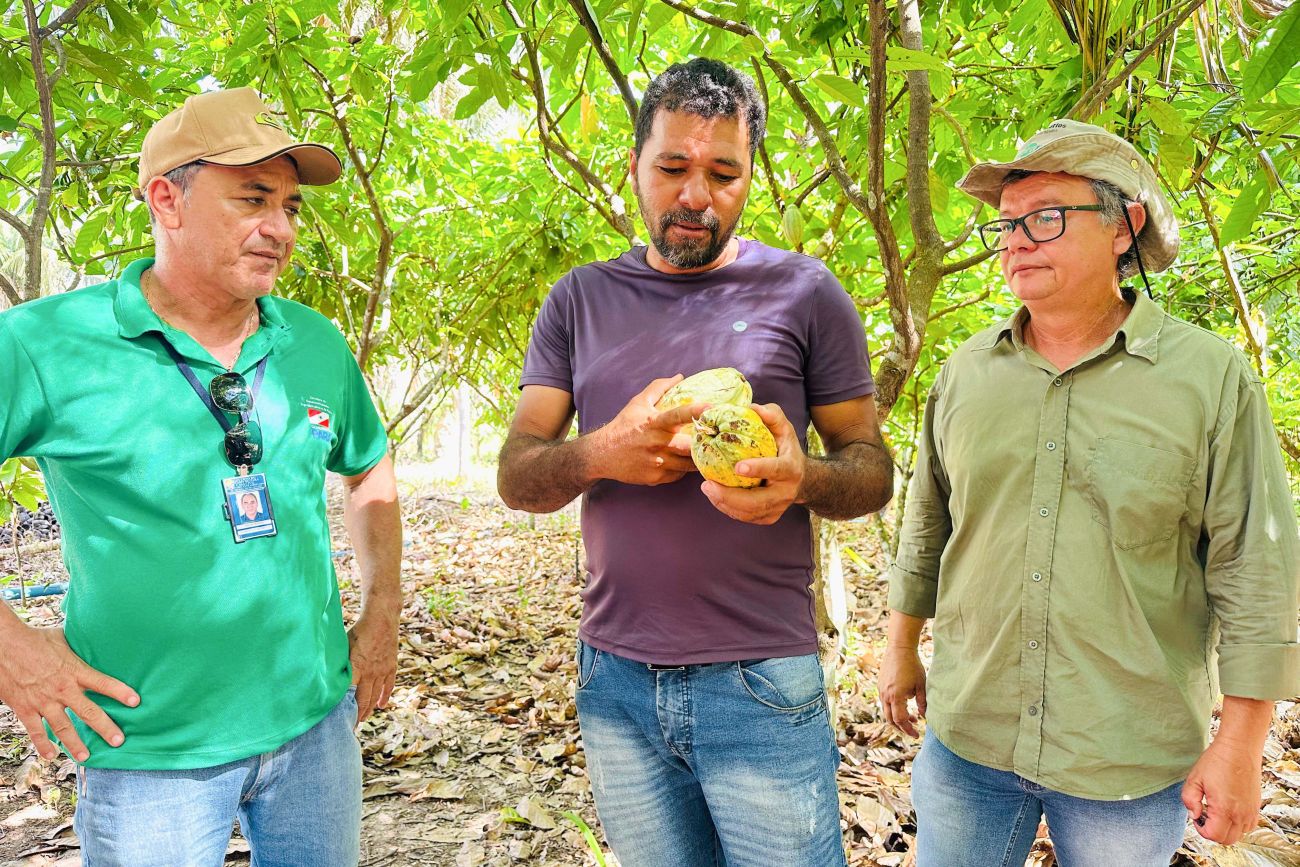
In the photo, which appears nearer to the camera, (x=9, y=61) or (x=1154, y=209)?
(x=1154, y=209)

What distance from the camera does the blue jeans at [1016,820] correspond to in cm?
146

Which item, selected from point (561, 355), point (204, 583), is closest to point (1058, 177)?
point (561, 355)

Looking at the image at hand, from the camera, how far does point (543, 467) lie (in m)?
1.53

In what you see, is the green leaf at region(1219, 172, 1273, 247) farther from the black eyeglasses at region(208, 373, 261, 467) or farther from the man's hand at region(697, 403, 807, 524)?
the black eyeglasses at region(208, 373, 261, 467)

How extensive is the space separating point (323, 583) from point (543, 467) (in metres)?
0.55

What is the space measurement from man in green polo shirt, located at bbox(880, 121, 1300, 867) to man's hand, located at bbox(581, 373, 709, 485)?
614mm

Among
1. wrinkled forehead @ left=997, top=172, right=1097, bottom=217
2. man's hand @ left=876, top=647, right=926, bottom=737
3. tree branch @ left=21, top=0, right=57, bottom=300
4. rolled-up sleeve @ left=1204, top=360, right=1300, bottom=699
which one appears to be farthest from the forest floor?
wrinkled forehead @ left=997, top=172, right=1097, bottom=217

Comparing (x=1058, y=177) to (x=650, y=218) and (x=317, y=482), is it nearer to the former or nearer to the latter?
(x=650, y=218)

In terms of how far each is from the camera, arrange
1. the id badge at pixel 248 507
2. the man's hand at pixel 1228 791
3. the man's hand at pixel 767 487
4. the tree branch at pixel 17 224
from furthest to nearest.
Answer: the tree branch at pixel 17 224 < the id badge at pixel 248 507 < the man's hand at pixel 1228 791 < the man's hand at pixel 767 487

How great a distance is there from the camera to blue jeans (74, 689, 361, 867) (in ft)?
4.76

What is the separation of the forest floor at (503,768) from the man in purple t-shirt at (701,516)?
3.70ft

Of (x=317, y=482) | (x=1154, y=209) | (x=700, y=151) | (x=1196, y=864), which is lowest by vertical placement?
(x=1196, y=864)

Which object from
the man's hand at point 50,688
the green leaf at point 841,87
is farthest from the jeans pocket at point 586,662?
the green leaf at point 841,87

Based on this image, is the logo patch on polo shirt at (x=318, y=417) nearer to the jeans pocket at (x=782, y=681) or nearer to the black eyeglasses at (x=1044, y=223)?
the jeans pocket at (x=782, y=681)
